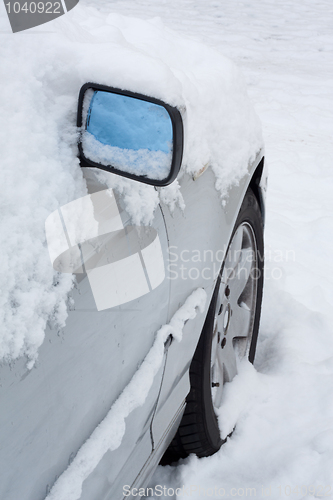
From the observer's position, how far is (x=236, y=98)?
60.9 inches

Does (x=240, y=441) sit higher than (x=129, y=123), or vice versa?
(x=129, y=123)

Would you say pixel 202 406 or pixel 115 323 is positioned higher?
pixel 115 323

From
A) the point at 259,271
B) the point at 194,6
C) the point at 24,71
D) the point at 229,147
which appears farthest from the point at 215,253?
the point at 194,6

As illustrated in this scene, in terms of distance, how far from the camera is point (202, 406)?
1571 millimetres

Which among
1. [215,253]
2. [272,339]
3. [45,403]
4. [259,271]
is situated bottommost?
[272,339]

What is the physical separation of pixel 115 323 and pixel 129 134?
40 centimetres

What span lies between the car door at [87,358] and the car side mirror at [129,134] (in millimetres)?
90

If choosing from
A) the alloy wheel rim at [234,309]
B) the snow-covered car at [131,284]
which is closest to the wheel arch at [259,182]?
the alloy wheel rim at [234,309]

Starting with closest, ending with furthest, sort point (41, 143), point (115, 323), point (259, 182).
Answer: point (41, 143) → point (115, 323) → point (259, 182)

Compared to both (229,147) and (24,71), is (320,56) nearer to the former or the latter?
(229,147)

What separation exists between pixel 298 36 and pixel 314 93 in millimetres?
3487

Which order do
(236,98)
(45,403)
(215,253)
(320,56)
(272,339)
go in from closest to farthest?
(45,403) < (215,253) < (236,98) < (272,339) < (320,56)

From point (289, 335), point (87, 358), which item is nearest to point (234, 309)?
point (289, 335)

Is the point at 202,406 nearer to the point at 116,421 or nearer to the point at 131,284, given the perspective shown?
the point at 116,421
